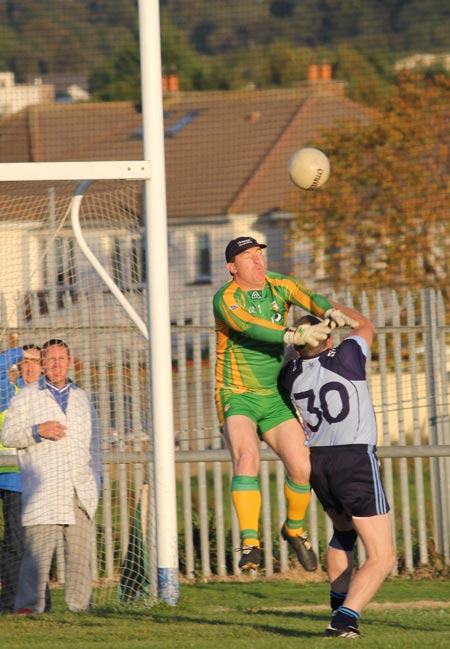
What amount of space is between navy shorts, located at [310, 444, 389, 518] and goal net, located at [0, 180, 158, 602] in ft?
8.19

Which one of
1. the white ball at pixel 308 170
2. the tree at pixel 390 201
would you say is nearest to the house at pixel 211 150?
the tree at pixel 390 201

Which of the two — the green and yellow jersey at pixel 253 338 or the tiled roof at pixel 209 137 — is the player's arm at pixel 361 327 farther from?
the tiled roof at pixel 209 137

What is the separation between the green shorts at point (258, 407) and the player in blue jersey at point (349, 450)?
453mm

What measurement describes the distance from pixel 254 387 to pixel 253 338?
0.36 metres

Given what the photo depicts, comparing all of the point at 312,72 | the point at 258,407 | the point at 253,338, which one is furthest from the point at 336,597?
the point at 312,72

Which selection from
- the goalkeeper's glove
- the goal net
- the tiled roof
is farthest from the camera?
the tiled roof

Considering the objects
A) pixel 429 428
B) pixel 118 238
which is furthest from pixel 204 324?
pixel 429 428

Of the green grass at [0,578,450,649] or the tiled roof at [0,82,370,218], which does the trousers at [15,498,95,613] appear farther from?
the tiled roof at [0,82,370,218]

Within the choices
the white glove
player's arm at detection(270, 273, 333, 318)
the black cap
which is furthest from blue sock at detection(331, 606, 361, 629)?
the black cap

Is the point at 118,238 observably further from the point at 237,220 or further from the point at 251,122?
the point at 251,122

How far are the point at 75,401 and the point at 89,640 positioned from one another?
2.21m

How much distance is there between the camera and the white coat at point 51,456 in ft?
27.7

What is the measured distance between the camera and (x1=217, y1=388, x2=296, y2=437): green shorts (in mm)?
7102

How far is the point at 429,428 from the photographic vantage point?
10.5 meters
